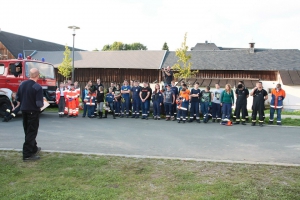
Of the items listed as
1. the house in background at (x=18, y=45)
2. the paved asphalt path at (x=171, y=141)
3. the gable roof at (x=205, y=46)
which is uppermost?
the gable roof at (x=205, y=46)

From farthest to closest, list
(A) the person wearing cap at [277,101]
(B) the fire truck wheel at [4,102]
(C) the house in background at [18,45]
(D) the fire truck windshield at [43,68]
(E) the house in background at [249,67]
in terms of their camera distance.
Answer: (C) the house in background at [18,45], (E) the house in background at [249,67], (D) the fire truck windshield at [43,68], (B) the fire truck wheel at [4,102], (A) the person wearing cap at [277,101]

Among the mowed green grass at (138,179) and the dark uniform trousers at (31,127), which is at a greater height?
the dark uniform trousers at (31,127)

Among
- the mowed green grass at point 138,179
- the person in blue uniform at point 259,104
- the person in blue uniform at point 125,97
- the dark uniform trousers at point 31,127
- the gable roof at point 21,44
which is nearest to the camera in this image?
the mowed green grass at point 138,179

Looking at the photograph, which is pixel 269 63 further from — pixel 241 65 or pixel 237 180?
pixel 237 180

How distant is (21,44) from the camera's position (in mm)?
50844

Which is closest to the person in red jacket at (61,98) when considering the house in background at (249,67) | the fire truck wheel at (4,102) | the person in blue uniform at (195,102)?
the fire truck wheel at (4,102)

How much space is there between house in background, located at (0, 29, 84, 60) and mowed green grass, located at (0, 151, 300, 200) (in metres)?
43.5

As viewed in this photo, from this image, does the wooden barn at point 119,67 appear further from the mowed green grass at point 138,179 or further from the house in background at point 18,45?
the mowed green grass at point 138,179

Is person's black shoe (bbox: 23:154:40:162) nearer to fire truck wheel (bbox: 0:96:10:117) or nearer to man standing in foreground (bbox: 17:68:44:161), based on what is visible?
man standing in foreground (bbox: 17:68:44:161)

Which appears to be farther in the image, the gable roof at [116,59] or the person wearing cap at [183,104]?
the gable roof at [116,59]

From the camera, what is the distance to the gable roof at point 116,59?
142ft

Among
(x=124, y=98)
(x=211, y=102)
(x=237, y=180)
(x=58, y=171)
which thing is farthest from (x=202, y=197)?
(x=124, y=98)

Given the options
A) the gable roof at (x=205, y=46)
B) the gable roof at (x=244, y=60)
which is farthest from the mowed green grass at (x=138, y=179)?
the gable roof at (x=205, y=46)

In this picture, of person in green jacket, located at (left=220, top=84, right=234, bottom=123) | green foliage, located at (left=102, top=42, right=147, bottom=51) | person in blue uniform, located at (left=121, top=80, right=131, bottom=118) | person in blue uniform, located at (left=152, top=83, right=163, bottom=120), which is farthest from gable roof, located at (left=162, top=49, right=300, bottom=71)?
green foliage, located at (left=102, top=42, right=147, bottom=51)
